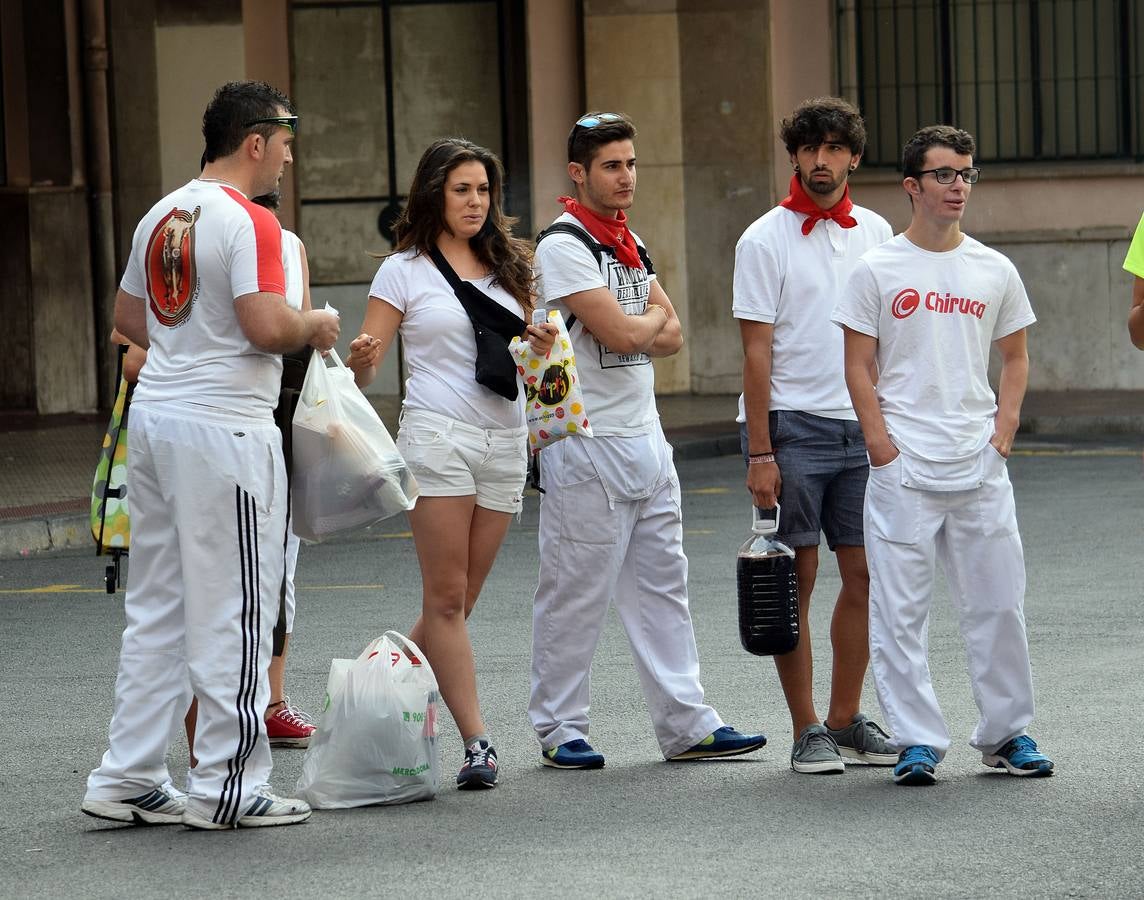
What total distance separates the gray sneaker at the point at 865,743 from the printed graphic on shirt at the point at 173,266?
240 cm

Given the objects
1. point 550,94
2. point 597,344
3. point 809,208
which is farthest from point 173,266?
point 550,94

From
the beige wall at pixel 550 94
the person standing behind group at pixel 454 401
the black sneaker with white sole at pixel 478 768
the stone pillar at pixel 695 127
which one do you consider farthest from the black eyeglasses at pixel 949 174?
the beige wall at pixel 550 94

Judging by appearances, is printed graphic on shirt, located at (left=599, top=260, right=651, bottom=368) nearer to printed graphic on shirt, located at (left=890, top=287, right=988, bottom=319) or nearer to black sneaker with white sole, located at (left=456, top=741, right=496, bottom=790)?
printed graphic on shirt, located at (left=890, top=287, right=988, bottom=319)

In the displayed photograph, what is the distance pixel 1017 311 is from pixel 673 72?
1393 cm

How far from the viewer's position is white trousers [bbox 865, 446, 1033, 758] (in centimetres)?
593

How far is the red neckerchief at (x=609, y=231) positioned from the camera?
20.8 ft

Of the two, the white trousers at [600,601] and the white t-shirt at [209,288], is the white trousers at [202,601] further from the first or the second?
the white trousers at [600,601]

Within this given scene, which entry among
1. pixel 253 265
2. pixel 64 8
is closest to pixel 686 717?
pixel 253 265

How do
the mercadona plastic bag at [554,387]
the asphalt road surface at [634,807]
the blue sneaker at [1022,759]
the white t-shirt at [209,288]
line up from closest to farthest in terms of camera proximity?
the asphalt road surface at [634,807]
the white t-shirt at [209,288]
the blue sneaker at [1022,759]
the mercadona plastic bag at [554,387]

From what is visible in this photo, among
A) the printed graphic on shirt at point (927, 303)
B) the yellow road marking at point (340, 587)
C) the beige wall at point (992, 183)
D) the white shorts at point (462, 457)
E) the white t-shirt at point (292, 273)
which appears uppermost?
the beige wall at point (992, 183)

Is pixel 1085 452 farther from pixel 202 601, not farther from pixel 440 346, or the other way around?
pixel 202 601

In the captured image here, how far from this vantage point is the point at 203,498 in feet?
17.7

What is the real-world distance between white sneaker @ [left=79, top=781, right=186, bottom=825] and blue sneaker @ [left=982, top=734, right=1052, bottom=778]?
2.34 meters

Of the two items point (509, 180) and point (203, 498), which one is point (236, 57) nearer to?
point (509, 180)
